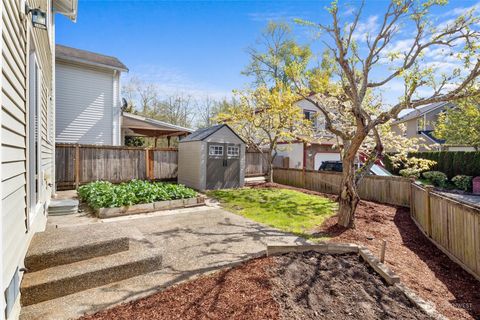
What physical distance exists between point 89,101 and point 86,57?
231cm

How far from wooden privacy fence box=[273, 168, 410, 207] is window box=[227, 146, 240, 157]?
359cm

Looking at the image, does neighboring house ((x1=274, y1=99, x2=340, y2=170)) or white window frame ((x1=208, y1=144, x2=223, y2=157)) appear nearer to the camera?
white window frame ((x1=208, y1=144, x2=223, y2=157))

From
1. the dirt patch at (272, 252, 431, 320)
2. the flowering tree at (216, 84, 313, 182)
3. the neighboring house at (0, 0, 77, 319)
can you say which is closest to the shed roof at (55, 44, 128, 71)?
the flowering tree at (216, 84, 313, 182)

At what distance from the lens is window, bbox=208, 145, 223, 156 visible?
36.4 ft

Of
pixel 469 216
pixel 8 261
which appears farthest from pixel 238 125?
pixel 8 261

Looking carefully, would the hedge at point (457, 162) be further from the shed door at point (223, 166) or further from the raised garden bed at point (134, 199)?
the raised garden bed at point (134, 199)

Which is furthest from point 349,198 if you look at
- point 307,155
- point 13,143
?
point 307,155

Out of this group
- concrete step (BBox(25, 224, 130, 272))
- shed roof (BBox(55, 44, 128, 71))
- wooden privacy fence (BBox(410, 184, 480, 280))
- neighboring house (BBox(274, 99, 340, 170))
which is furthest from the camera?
neighboring house (BBox(274, 99, 340, 170))

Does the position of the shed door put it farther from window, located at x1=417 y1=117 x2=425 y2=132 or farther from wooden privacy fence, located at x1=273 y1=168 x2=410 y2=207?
window, located at x1=417 y1=117 x2=425 y2=132

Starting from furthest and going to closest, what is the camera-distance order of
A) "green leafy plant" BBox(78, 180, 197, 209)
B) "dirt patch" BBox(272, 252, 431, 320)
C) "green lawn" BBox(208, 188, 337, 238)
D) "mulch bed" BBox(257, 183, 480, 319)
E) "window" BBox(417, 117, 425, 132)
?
"window" BBox(417, 117, 425, 132)
"green leafy plant" BBox(78, 180, 197, 209)
"green lawn" BBox(208, 188, 337, 238)
"mulch bed" BBox(257, 183, 480, 319)
"dirt patch" BBox(272, 252, 431, 320)

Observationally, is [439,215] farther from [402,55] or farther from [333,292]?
[333,292]

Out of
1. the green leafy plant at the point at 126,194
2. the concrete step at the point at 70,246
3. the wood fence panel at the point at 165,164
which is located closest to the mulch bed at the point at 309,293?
the concrete step at the point at 70,246

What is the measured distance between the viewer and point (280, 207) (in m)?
8.27

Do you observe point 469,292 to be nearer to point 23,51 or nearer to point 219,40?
point 23,51
